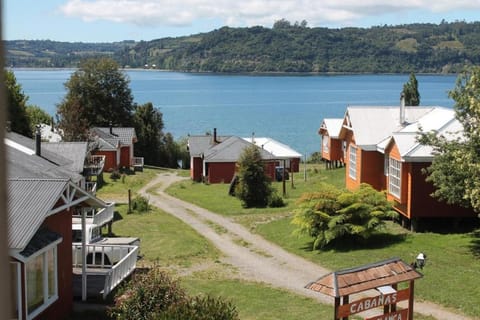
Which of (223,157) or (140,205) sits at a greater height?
(223,157)

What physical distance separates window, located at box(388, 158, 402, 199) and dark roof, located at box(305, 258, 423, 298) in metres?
14.8

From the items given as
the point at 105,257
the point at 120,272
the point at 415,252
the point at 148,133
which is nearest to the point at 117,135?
the point at 148,133

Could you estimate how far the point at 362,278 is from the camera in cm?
1192

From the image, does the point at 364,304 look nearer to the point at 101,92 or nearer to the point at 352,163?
the point at 352,163

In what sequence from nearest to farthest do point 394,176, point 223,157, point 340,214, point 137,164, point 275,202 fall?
point 340,214, point 394,176, point 275,202, point 223,157, point 137,164

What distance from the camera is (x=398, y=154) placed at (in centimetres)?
2697

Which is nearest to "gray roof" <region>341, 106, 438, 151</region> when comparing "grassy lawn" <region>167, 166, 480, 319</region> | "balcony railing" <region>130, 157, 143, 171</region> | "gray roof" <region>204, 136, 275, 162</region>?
"grassy lawn" <region>167, 166, 480, 319</region>

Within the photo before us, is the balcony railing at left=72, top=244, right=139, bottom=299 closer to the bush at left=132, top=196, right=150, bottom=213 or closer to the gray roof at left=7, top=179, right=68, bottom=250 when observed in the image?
the gray roof at left=7, top=179, right=68, bottom=250

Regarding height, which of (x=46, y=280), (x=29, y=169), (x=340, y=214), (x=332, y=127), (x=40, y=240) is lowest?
(x=340, y=214)

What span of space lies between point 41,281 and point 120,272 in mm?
4617

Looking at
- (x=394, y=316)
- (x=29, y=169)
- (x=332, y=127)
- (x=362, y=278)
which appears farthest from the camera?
(x=332, y=127)

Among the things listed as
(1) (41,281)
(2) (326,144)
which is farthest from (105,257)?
(2) (326,144)

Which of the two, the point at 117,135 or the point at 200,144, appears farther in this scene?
the point at 117,135

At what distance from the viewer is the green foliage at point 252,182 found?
36719mm
